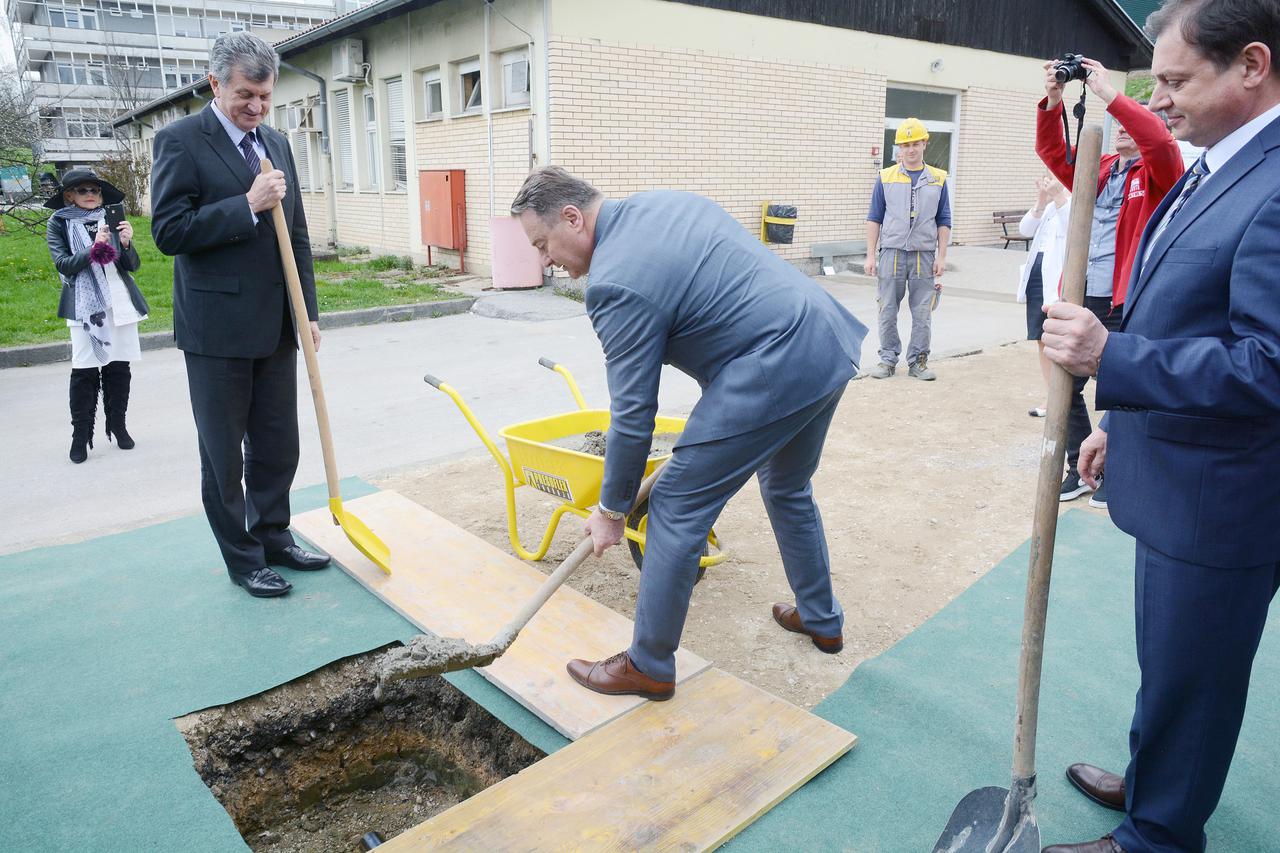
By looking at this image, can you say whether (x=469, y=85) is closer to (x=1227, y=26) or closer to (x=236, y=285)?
(x=236, y=285)

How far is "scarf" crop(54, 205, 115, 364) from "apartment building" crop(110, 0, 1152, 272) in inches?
228

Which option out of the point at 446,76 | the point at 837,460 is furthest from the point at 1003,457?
the point at 446,76

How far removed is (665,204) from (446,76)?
10832mm

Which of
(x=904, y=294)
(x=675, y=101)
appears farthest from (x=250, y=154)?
(x=675, y=101)

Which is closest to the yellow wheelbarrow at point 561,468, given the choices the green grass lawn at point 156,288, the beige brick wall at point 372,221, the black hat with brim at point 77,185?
the black hat with brim at point 77,185

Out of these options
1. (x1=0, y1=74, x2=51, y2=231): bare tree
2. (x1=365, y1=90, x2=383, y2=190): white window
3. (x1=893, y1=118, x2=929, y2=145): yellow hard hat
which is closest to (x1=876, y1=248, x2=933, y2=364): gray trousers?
(x1=893, y1=118, x2=929, y2=145): yellow hard hat

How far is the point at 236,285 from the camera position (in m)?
3.26

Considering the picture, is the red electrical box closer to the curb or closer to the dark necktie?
the curb

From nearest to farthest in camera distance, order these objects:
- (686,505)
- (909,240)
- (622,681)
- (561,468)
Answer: (686,505), (622,681), (561,468), (909,240)

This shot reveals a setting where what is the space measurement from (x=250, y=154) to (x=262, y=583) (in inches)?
64.3

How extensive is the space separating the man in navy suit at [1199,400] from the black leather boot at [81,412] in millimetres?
5456

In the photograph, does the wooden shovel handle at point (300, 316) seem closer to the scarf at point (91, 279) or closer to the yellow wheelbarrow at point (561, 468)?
the yellow wheelbarrow at point (561, 468)

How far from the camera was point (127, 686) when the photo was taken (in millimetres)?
2893

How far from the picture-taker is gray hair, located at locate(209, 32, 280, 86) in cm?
304
